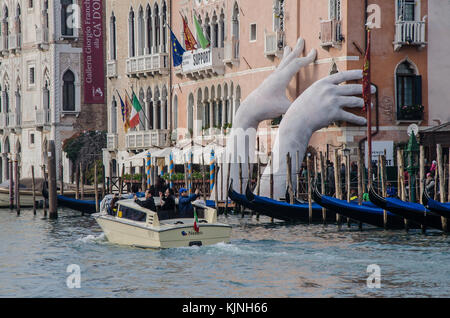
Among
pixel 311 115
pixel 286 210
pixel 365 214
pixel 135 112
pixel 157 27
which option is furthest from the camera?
pixel 157 27

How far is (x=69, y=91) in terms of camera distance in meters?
50.1

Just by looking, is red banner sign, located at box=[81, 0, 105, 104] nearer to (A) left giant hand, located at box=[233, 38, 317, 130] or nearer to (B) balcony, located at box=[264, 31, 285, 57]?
(B) balcony, located at box=[264, 31, 285, 57]

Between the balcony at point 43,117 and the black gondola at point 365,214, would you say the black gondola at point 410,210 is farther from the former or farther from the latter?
the balcony at point 43,117

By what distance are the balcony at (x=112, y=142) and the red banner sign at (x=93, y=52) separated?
393cm

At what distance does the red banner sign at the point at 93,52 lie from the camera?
48.8 metres

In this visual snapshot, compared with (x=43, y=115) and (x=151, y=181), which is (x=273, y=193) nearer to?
(x=151, y=181)

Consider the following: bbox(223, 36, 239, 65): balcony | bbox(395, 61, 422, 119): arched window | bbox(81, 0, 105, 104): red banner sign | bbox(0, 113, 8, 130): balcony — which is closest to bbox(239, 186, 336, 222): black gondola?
bbox(395, 61, 422, 119): arched window

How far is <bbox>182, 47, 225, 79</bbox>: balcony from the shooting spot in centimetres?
3812

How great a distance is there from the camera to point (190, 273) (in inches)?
786

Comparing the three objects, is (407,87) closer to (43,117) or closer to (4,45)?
(43,117)

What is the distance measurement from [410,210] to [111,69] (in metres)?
23.4

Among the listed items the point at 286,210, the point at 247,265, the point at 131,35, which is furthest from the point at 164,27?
the point at 247,265

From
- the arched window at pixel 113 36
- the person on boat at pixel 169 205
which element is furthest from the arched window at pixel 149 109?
the person on boat at pixel 169 205
